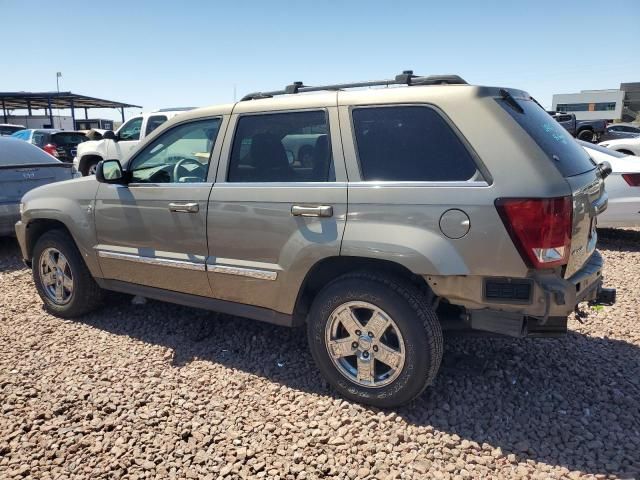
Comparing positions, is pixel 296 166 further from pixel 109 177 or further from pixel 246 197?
pixel 109 177

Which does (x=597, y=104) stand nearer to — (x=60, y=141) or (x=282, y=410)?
(x=60, y=141)

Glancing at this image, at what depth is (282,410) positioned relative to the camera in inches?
118

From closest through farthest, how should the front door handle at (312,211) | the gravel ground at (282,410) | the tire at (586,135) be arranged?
the gravel ground at (282,410)
the front door handle at (312,211)
the tire at (586,135)

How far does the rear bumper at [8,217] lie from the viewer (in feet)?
20.7

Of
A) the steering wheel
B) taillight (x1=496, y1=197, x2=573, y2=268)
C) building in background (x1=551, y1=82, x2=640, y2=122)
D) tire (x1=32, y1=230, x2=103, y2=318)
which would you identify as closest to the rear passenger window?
taillight (x1=496, y1=197, x2=573, y2=268)

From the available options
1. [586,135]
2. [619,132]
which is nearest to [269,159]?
[586,135]

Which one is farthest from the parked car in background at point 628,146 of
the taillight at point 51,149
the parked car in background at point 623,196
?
the taillight at point 51,149

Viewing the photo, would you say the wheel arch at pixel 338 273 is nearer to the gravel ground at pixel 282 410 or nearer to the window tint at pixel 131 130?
the gravel ground at pixel 282 410

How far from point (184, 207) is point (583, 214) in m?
2.52

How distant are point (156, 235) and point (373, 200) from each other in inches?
70.6

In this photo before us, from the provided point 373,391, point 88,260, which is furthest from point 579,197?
point 88,260

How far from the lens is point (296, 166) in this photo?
316cm

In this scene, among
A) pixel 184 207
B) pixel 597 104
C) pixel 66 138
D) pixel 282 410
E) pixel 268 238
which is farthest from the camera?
pixel 597 104

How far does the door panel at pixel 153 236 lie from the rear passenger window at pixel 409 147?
1199 mm
